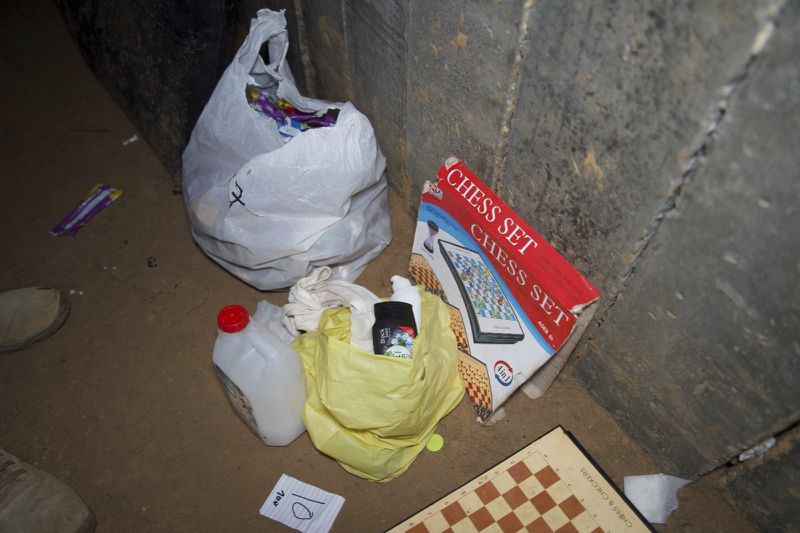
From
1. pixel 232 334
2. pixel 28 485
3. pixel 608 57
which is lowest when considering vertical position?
pixel 28 485

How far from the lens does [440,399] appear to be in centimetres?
160

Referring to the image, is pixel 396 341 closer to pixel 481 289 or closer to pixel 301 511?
pixel 481 289

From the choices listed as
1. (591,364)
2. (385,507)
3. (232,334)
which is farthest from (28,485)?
(591,364)

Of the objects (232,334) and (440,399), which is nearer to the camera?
(232,334)

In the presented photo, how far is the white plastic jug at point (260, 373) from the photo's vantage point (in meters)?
1.48

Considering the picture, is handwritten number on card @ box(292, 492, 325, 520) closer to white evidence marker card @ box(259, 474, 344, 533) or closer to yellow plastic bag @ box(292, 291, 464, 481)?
white evidence marker card @ box(259, 474, 344, 533)

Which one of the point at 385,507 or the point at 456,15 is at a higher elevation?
the point at 456,15

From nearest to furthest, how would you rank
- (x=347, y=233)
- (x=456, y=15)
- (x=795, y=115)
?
(x=795, y=115) < (x=456, y=15) < (x=347, y=233)

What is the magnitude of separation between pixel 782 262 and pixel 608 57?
463 mm

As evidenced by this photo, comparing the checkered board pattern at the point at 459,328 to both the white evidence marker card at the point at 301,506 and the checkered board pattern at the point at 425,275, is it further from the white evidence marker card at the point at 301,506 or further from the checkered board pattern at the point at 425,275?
the white evidence marker card at the point at 301,506

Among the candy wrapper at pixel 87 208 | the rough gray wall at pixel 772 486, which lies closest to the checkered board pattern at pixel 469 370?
the rough gray wall at pixel 772 486

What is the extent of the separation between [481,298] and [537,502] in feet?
1.81

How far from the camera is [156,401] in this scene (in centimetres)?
173

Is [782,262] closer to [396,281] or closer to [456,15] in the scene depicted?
[456,15]
